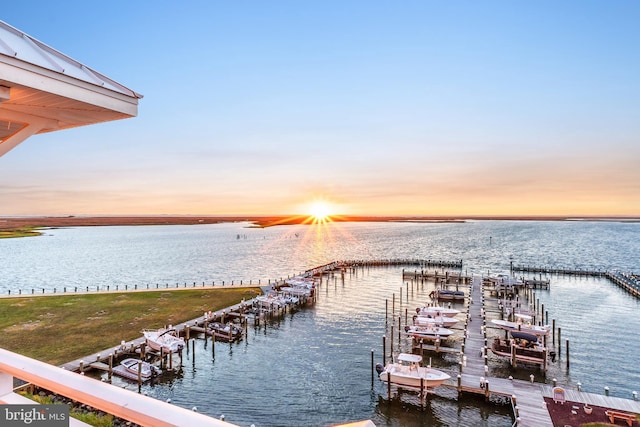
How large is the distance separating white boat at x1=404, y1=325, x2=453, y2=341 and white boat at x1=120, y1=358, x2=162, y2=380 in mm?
16740

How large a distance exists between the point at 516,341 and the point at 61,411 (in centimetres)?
2858

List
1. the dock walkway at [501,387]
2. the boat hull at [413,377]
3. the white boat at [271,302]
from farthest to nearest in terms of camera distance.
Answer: the white boat at [271,302]
the boat hull at [413,377]
the dock walkway at [501,387]

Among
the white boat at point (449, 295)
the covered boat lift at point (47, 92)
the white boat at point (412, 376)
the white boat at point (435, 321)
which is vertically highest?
the covered boat lift at point (47, 92)

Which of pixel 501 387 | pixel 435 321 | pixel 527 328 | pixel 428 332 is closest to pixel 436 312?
pixel 435 321

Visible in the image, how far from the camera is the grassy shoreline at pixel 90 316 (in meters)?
24.4

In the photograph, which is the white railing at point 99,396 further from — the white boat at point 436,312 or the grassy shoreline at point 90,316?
the white boat at point 436,312

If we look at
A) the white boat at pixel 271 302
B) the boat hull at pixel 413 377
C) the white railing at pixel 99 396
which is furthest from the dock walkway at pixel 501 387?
the white railing at pixel 99 396

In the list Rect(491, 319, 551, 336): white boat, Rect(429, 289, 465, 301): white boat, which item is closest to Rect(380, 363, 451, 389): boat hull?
Rect(491, 319, 551, 336): white boat

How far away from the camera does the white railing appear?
2.11 meters

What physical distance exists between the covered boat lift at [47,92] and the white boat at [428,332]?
87.5ft

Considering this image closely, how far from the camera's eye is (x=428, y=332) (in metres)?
27.7

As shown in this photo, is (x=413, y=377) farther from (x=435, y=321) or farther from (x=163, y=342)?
(x=163, y=342)

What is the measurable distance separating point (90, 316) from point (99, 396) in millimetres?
34754

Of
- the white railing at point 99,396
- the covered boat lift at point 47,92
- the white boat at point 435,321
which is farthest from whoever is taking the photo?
the white boat at point 435,321
